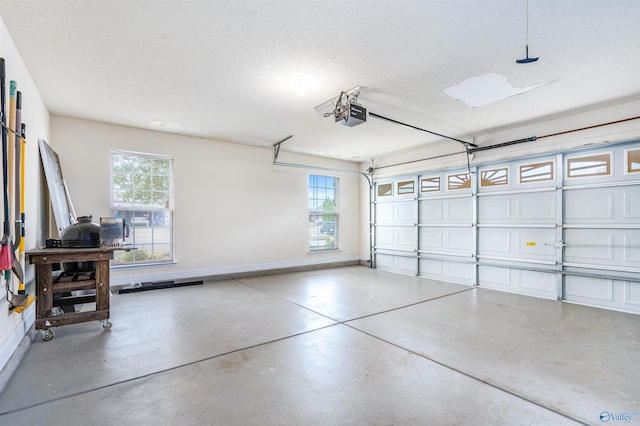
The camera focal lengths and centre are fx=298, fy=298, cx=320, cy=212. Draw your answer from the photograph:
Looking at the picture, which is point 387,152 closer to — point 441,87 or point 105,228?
point 441,87

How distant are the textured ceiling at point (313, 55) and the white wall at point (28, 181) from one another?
0.57ft

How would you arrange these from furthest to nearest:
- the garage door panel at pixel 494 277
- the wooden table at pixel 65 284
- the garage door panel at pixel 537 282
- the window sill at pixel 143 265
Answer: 1. the garage door panel at pixel 494 277
2. the window sill at pixel 143 265
3. the garage door panel at pixel 537 282
4. the wooden table at pixel 65 284

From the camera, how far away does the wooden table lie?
116 inches

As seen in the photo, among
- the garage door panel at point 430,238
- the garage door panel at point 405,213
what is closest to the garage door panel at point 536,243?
the garage door panel at point 430,238

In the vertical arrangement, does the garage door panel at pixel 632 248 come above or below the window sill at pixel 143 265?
above

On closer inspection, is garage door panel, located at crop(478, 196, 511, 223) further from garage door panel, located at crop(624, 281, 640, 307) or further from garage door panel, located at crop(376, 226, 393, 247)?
garage door panel, located at crop(376, 226, 393, 247)

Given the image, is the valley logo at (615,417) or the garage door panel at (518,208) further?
the garage door panel at (518,208)

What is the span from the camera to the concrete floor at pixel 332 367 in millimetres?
1914

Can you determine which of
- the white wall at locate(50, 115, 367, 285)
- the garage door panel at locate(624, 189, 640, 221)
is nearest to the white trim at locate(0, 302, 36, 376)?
the white wall at locate(50, 115, 367, 285)

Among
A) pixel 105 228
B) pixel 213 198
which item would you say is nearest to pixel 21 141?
pixel 105 228

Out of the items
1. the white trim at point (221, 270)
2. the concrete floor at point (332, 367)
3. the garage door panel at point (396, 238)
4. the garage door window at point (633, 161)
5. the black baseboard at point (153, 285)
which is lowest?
the concrete floor at point (332, 367)

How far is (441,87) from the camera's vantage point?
11.9 feet

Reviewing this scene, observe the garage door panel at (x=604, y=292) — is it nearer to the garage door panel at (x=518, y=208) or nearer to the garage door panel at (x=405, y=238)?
the garage door panel at (x=518, y=208)

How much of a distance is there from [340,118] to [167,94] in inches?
88.8
